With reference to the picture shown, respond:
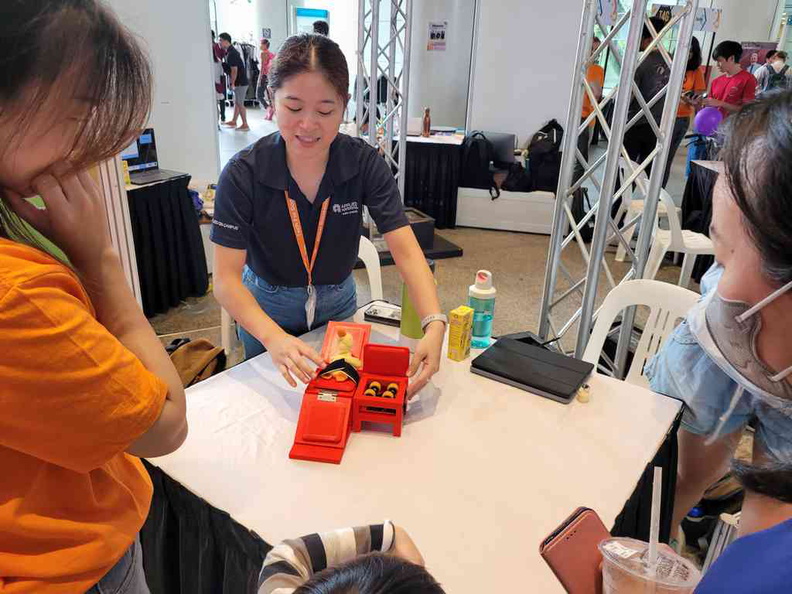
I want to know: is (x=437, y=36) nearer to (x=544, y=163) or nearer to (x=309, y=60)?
(x=544, y=163)

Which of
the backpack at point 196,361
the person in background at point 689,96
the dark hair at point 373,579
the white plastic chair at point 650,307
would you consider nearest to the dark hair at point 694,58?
the person in background at point 689,96

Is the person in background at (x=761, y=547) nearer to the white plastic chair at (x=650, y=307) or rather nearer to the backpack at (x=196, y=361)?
the white plastic chair at (x=650, y=307)

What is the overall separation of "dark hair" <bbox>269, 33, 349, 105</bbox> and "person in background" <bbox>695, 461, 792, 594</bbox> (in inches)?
45.6

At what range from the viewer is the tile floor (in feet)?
10.6

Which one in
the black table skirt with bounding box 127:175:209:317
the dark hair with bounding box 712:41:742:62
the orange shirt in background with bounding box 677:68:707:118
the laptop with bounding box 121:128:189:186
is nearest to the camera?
the black table skirt with bounding box 127:175:209:317

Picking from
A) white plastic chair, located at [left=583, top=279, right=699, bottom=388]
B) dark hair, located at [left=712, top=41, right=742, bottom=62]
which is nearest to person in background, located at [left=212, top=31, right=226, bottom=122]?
dark hair, located at [left=712, top=41, right=742, bottom=62]

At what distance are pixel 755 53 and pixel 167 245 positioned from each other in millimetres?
7931

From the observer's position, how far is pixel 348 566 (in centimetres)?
49

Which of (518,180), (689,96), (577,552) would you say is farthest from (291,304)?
(689,96)

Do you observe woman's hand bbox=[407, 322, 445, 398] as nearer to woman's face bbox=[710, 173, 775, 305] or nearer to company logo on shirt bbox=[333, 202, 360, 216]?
company logo on shirt bbox=[333, 202, 360, 216]

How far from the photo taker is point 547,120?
18.5 feet

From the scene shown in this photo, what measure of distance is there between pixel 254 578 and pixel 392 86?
12.3 feet

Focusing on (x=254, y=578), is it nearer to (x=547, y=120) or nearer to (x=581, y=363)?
(x=581, y=363)

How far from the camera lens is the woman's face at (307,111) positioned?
4.33 feet
